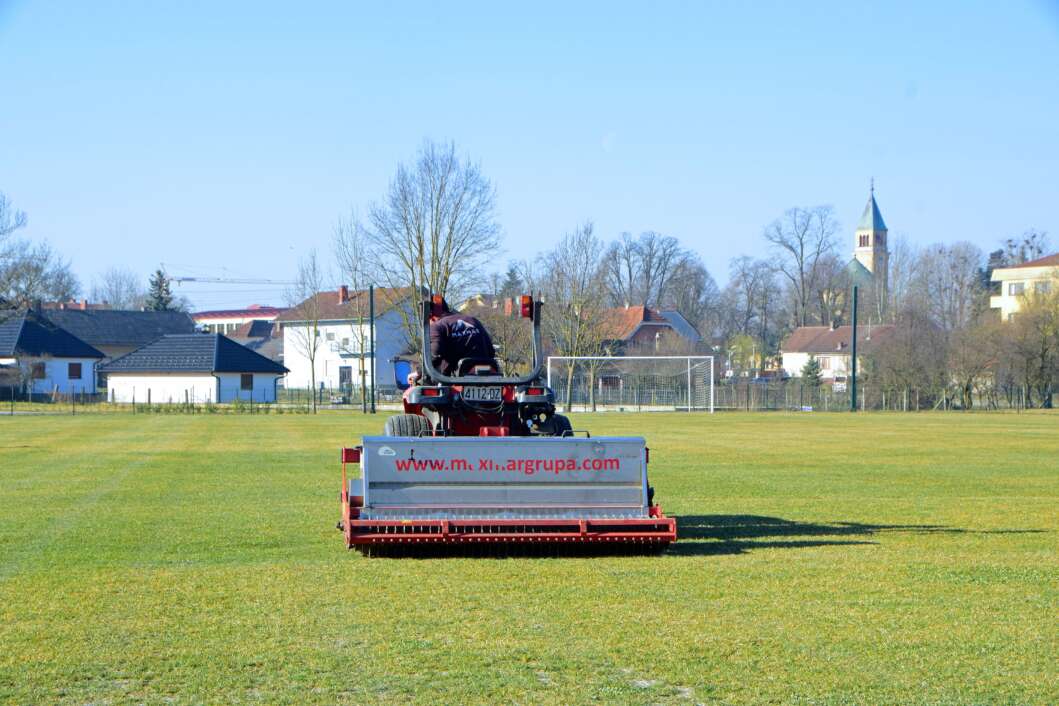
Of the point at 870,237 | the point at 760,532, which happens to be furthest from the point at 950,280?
the point at 760,532

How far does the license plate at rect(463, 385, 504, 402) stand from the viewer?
12.2 m

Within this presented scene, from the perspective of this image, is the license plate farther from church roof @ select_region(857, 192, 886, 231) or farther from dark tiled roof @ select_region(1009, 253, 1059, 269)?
church roof @ select_region(857, 192, 886, 231)

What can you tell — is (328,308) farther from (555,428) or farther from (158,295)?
(555,428)

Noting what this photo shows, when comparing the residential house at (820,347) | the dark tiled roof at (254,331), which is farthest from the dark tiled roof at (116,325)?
the residential house at (820,347)

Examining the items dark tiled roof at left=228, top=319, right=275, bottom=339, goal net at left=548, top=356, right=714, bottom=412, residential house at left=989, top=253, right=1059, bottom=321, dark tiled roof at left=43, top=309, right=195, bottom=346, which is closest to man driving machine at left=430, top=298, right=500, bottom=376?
goal net at left=548, top=356, right=714, bottom=412

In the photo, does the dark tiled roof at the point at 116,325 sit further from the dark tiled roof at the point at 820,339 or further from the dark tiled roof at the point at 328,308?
the dark tiled roof at the point at 820,339

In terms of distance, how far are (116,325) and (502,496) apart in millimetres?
101159

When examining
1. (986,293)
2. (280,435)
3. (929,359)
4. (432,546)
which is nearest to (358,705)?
(432,546)

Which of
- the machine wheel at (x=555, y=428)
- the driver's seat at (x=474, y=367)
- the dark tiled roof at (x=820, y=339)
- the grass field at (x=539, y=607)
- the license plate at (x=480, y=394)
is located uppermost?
the dark tiled roof at (x=820, y=339)

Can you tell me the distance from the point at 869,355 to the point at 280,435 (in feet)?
155

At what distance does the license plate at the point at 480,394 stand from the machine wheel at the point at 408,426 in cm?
51

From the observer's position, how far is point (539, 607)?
27.5ft

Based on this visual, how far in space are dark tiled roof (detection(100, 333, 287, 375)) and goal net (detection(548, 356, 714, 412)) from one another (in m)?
21.0

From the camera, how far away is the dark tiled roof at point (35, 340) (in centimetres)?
8106
